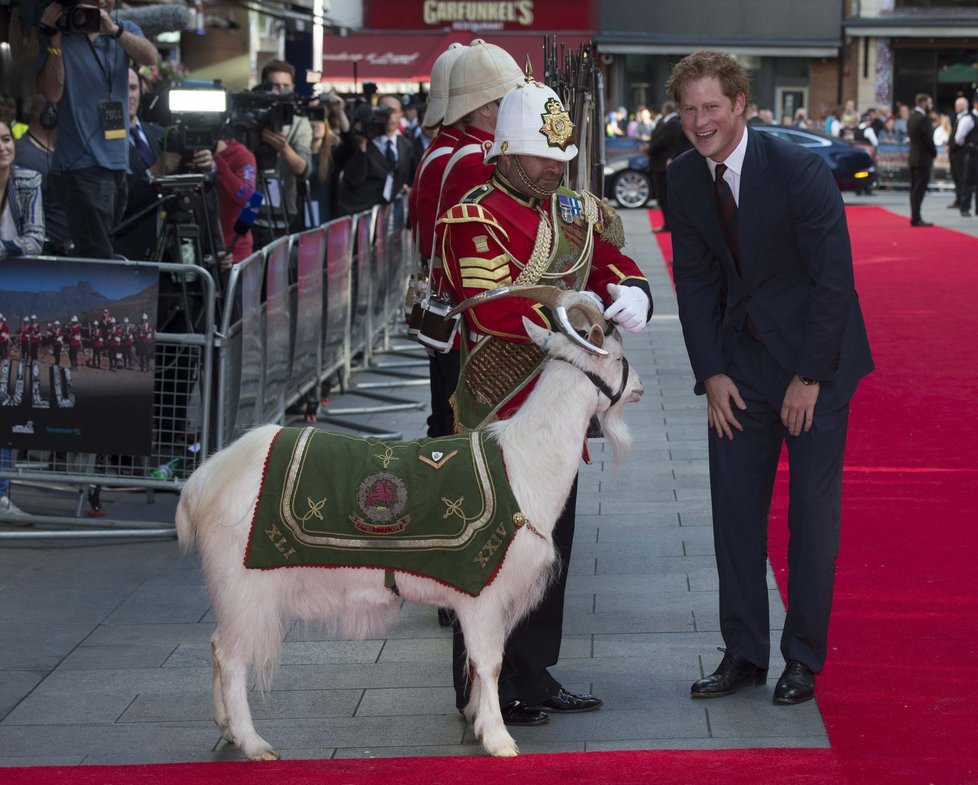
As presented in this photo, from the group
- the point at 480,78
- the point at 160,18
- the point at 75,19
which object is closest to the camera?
the point at 480,78

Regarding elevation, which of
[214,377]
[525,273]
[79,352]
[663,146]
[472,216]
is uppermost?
[663,146]

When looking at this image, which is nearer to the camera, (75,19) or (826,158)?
(75,19)

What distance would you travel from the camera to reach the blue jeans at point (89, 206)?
27.9 feet

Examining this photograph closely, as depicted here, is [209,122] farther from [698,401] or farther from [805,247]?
[805,247]

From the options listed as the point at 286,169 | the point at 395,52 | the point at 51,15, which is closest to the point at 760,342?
the point at 51,15

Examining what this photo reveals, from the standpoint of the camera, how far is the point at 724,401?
5.29m

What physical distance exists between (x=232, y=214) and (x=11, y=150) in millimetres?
3055

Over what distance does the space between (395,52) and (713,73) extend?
41.0 m

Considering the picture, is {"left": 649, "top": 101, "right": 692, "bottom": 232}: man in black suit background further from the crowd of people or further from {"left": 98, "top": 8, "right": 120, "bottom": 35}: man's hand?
the crowd of people

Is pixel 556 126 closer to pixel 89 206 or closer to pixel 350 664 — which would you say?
pixel 350 664

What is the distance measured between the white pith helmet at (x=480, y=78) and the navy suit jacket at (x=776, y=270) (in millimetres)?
866

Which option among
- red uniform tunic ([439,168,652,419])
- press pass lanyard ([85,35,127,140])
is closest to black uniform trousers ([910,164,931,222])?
press pass lanyard ([85,35,127,140])

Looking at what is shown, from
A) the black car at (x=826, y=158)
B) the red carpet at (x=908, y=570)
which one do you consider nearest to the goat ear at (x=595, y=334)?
the red carpet at (x=908, y=570)

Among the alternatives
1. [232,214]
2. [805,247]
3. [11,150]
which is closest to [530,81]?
[805,247]
